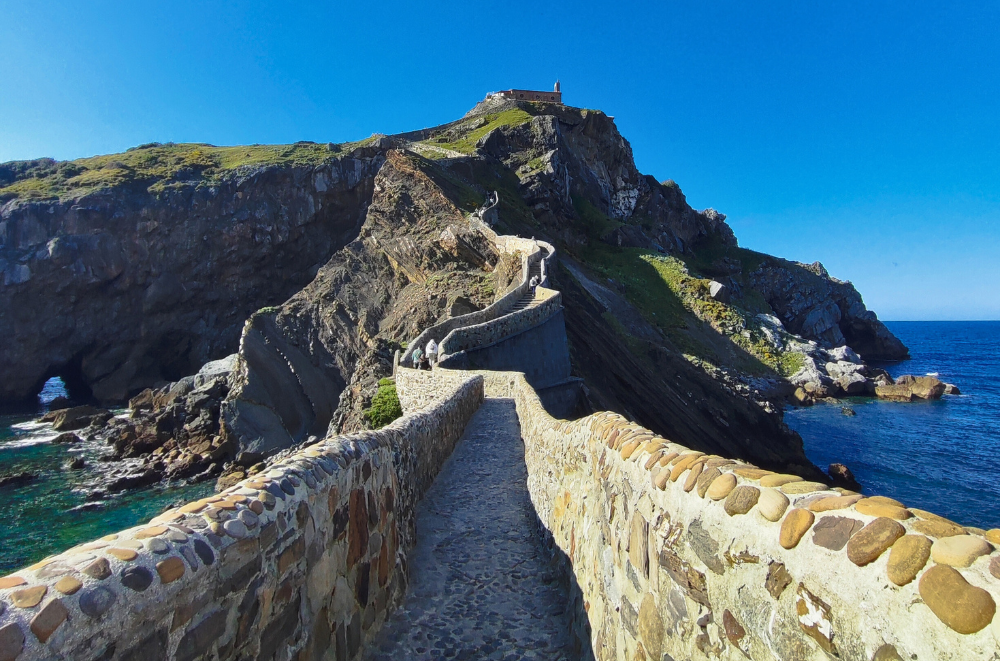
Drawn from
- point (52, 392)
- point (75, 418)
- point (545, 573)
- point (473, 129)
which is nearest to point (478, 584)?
point (545, 573)

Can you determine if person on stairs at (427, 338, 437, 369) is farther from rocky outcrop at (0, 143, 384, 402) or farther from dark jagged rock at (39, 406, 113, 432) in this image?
rocky outcrop at (0, 143, 384, 402)

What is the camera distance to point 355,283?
37.7 m

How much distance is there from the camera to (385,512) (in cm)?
556

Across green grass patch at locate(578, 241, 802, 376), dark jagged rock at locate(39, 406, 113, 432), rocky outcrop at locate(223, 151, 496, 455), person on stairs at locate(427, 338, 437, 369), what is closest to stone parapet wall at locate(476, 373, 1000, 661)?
person on stairs at locate(427, 338, 437, 369)

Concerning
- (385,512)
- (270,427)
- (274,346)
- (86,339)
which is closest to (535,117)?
(274,346)

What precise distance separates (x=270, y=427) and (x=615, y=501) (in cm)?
3174

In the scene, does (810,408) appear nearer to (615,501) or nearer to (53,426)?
(615,501)

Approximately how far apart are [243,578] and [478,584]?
3.53m

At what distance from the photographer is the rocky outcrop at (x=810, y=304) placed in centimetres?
6900

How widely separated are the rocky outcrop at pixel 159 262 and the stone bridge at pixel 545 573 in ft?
164

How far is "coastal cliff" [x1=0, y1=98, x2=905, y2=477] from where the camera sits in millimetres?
31531

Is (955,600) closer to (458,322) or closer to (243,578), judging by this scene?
(243,578)

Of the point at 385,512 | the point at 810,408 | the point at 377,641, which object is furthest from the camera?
the point at 810,408

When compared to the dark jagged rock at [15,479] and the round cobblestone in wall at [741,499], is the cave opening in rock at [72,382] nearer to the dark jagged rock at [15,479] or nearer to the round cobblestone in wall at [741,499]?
the dark jagged rock at [15,479]
